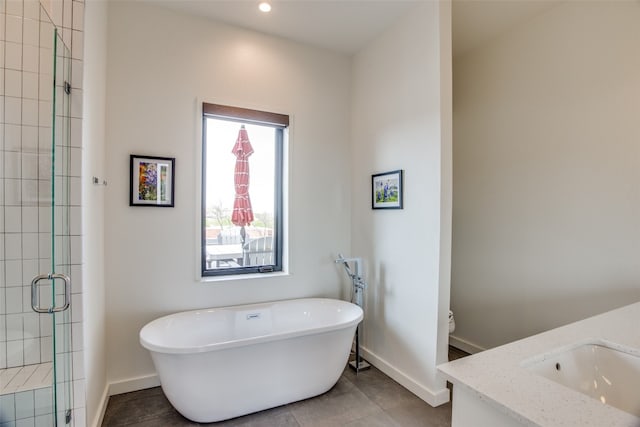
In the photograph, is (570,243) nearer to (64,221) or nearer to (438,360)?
(438,360)

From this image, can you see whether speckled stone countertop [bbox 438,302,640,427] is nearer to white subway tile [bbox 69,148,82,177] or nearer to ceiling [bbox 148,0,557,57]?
white subway tile [bbox 69,148,82,177]

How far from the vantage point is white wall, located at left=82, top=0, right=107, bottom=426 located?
1.72 meters

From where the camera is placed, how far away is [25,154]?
1.45 metres

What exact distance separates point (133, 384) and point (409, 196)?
2.58 metres

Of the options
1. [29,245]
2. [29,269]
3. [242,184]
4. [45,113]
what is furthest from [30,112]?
[242,184]

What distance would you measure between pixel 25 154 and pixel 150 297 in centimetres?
134

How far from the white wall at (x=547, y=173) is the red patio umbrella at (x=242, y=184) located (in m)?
2.13

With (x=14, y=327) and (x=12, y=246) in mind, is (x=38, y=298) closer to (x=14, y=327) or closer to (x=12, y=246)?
(x=14, y=327)

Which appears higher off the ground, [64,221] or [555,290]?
[64,221]

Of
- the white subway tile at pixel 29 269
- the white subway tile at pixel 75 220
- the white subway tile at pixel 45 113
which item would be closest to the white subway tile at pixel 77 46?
the white subway tile at pixel 45 113

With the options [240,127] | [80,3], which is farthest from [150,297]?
[80,3]

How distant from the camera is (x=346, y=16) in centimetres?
256

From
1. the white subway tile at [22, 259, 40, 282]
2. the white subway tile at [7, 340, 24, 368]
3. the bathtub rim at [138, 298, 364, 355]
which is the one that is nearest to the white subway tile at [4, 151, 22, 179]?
the white subway tile at [22, 259, 40, 282]

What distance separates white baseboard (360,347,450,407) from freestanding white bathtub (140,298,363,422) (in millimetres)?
541
